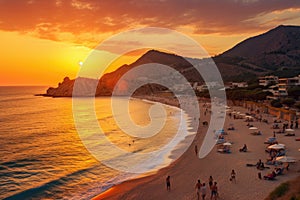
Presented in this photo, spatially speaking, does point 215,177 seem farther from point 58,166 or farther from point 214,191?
point 58,166

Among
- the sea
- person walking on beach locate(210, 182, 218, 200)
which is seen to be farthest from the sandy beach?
the sea

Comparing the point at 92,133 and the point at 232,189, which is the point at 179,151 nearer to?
the point at 232,189

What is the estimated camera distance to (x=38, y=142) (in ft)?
115

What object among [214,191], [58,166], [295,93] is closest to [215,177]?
[214,191]

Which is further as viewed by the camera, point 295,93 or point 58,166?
point 295,93

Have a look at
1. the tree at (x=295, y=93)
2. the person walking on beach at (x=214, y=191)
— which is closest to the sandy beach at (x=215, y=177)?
the person walking on beach at (x=214, y=191)

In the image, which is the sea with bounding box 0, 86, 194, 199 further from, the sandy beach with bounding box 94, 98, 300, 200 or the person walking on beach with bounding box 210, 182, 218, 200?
the person walking on beach with bounding box 210, 182, 218, 200

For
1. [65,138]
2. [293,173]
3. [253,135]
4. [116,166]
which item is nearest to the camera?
[293,173]

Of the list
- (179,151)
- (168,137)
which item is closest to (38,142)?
(168,137)

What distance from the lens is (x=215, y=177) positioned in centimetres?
1798

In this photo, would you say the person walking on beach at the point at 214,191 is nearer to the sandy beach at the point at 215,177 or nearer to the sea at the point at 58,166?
the sandy beach at the point at 215,177

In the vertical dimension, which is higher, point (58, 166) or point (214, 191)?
point (214, 191)

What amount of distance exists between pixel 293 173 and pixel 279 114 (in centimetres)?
2501

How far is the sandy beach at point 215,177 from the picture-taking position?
15.2 metres
